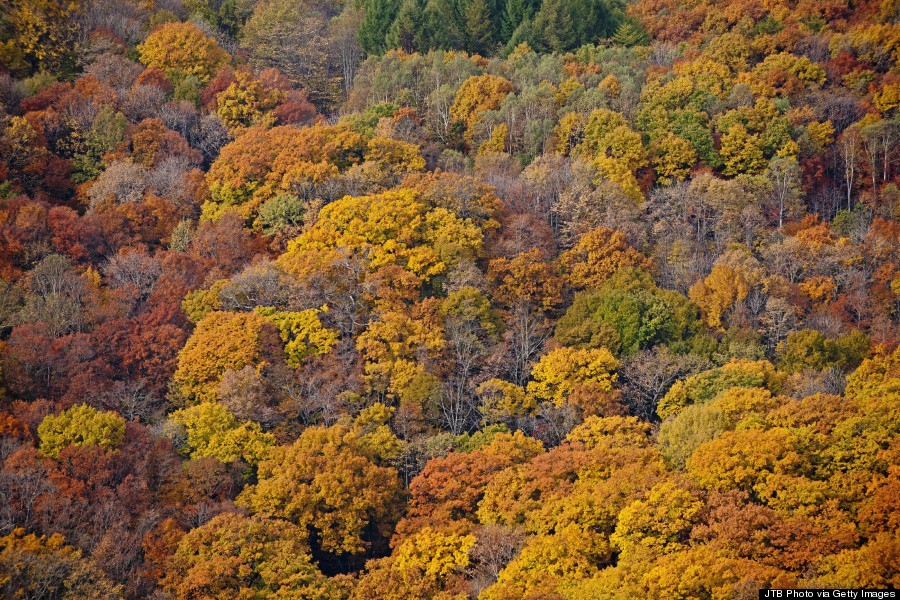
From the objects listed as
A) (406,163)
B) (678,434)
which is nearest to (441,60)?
(406,163)

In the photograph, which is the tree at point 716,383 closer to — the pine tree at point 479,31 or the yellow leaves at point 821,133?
the yellow leaves at point 821,133

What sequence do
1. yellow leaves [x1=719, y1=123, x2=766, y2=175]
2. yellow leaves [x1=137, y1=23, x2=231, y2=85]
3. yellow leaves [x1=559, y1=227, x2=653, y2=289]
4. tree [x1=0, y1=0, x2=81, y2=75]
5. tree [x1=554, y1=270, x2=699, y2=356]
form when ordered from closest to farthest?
tree [x1=554, y1=270, x2=699, y2=356]
yellow leaves [x1=559, y1=227, x2=653, y2=289]
yellow leaves [x1=719, y1=123, x2=766, y2=175]
tree [x1=0, y1=0, x2=81, y2=75]
yellow leaves [x1=137, y1=23, x2=231, y2=85]

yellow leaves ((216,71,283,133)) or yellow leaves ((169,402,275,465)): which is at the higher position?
yellow leaves ((216,71,283,133))

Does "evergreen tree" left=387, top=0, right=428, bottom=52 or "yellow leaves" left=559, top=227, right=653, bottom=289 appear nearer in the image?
"yellow leaves" left=559, top=227, right=653, bottom=289

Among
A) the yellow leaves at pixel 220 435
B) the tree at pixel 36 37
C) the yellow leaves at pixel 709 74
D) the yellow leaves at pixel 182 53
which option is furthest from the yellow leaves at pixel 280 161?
the yellow leaves at pixel 709 74

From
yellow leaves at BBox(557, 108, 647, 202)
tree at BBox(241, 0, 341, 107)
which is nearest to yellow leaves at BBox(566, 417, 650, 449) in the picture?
yellow leaves at BBox(557, 108, 647, 202)

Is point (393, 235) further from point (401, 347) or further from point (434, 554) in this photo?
point (434, 554)

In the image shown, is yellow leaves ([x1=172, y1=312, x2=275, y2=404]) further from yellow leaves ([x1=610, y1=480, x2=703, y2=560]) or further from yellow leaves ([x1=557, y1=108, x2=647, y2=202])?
yellow leaves ([x1=557, y1=108, x2=647, y2=202])

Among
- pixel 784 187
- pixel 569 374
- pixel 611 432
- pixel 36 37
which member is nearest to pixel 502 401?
pixel 569 374
